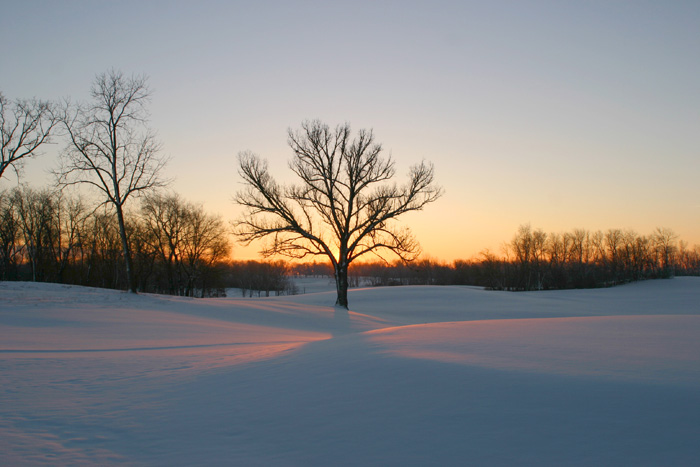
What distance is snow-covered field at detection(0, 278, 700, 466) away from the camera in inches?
128

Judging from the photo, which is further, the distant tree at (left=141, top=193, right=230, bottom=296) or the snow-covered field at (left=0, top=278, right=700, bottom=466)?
the distant tree at (left=141, top=193, right=230, bottom=296)

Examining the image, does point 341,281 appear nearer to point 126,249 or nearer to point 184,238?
point 126,249

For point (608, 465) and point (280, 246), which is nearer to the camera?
point (608, 465)

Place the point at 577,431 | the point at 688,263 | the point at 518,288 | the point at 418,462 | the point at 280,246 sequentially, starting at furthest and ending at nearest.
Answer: the point at 688,263, the point at 518,288, the point at 280,246, the point at 577,431, the point at 418,462

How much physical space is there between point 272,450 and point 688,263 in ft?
562

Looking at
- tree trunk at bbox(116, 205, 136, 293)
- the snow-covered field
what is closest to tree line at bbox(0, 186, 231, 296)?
tree trunk at bbox(116, 205, 136, 293)

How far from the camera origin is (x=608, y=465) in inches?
111

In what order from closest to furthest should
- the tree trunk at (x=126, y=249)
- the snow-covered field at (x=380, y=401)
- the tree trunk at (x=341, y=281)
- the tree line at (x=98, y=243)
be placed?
the snow-covered field at (x=380, y=401) < the tree trunk at (x=126, y=249) < the tree trunk at (x=341, y=281) < the tree line at (x=98, y=243)

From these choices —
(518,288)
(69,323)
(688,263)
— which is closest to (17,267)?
(69,323)

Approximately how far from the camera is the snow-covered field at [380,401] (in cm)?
326

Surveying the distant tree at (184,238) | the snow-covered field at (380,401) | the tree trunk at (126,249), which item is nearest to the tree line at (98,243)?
the distant tree at (184,238)

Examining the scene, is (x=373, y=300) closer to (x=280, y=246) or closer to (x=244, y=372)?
(x=280, y=246)

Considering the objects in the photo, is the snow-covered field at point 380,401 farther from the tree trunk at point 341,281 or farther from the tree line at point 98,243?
the tree line at point 98,243

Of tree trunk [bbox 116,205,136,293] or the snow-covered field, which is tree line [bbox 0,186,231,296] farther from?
the snow-covered field
